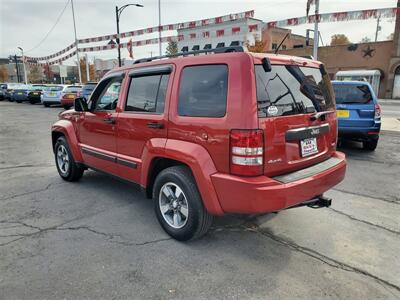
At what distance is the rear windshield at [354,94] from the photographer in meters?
7.05

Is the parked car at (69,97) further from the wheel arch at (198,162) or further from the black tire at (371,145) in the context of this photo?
the wheel arch at (198,162)

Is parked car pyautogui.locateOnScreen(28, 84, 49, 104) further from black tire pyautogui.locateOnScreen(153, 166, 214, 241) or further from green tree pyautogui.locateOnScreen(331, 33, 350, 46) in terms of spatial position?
green tree pyautogui.locateOnScreen(331, 33, 350, 46)

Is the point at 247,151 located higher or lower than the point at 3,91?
lower

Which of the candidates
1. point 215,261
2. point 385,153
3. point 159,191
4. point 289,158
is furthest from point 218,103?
point 385,153

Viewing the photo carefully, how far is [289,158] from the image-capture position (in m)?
2.94

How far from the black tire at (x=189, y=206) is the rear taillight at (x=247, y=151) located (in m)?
0.58

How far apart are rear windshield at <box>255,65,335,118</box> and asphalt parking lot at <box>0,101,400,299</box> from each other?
140 centimetres

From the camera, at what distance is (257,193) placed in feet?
8.74

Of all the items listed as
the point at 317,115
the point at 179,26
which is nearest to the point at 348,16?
the point at 179,26

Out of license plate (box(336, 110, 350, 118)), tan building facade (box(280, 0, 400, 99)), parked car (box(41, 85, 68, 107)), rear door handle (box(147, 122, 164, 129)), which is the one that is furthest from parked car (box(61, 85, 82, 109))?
tan building facade (box(280, 0, 400, 99))

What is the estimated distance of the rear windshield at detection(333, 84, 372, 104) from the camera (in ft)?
23.1

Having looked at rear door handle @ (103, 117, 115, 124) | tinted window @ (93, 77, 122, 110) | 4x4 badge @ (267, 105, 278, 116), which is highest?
tinted window @ (93, 77, 122, 110)

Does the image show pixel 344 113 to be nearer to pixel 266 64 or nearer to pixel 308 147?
pixel 308 147

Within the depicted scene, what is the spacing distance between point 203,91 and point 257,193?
3.61 ft
